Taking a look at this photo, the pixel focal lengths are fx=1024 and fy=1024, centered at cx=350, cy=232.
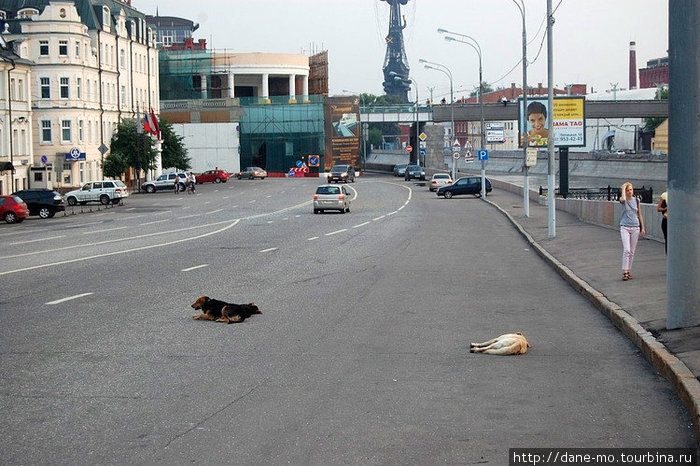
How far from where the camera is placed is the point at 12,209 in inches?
1975

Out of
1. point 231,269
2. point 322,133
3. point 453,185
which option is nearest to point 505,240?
point 231,269

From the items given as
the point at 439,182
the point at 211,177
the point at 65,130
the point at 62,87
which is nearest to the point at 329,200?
the point at 439,182

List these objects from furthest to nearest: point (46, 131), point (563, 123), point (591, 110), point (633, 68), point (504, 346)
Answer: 1. point (633, 68)
2. point (591, 110)
3. point (46, 131)
4. point (563, 123)
5. point (504, 346)

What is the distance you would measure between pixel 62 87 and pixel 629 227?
6831 cm

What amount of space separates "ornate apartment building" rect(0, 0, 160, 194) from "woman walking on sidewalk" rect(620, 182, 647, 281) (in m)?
58.5

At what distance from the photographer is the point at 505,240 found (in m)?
32.3

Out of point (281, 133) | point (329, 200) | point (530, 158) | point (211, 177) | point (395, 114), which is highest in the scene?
point (395, 114)

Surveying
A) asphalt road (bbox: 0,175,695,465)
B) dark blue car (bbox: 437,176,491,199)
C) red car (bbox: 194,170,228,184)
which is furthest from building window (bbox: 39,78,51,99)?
asphalt road (bbox: 0,175,695,465)

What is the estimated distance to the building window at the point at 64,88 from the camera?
79688mm

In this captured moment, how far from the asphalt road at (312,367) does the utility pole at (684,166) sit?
928mm

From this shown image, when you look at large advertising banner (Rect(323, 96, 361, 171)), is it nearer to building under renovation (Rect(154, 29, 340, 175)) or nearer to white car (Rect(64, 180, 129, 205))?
building under renovation (Rect(154, 29, 340, 175))

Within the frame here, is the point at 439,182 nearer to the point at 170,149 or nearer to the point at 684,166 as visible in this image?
the point at 170,149

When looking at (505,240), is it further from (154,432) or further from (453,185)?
(453,185)

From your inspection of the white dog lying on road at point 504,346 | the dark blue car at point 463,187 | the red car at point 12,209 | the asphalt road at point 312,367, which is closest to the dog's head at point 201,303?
the asphalt road at point 312,367
